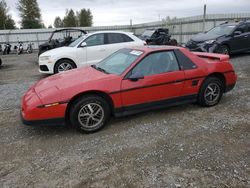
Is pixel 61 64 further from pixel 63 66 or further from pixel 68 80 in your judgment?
pixel 68 80

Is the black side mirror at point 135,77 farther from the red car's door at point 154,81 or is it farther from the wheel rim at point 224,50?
the wheel rim at point 224,50

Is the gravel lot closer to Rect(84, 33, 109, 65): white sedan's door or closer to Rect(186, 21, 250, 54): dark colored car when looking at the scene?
Rect(84, 33, 109, 65): white sedan's door

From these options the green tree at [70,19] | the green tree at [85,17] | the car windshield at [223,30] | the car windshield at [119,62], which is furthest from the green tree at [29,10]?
the car windshield at [119,62]

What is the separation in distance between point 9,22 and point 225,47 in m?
43.6

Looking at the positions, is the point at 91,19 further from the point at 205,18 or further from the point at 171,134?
the point at 171,134

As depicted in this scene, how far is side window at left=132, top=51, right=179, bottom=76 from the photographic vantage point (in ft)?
14.3

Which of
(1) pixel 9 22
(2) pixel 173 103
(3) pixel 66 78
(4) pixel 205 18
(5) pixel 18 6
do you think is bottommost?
(2) pixel 173 103

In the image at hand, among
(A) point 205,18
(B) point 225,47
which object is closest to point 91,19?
(A) point 205,18

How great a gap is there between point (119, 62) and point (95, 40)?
4.32 metres

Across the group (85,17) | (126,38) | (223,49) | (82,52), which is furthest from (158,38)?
(85,17)

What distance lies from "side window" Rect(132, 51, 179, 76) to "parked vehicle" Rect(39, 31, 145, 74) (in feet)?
14.5

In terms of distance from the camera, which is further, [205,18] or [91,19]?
[91,19]

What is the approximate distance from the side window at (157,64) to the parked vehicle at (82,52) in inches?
174

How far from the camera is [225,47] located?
1060 centimetres
